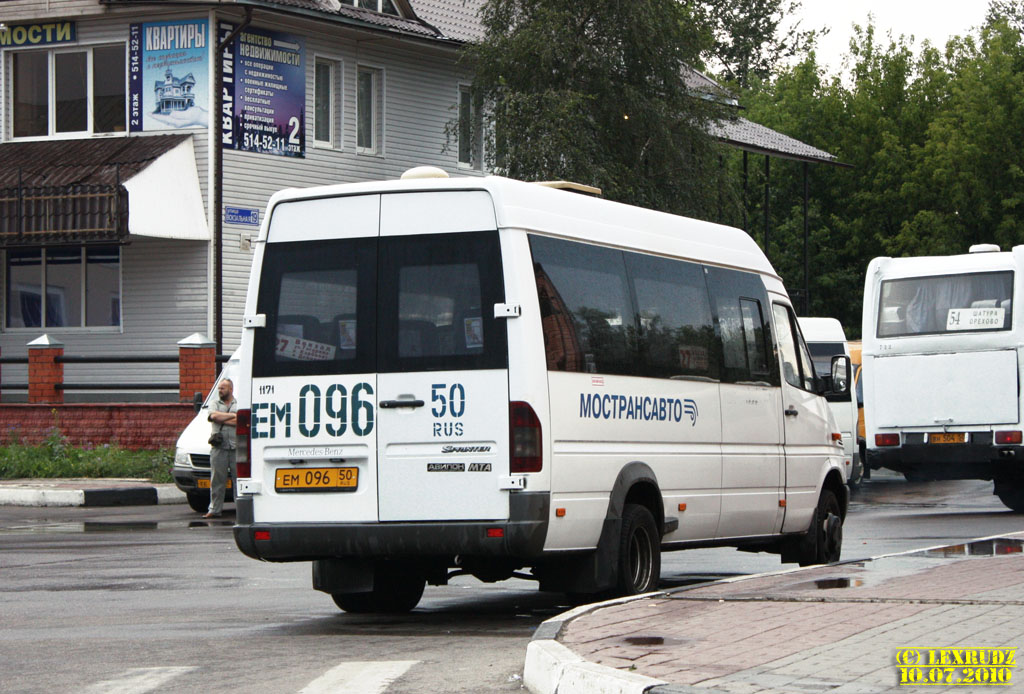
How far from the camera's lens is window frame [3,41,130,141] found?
31.2 m

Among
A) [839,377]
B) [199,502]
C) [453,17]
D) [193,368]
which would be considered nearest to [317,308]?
[839,377]

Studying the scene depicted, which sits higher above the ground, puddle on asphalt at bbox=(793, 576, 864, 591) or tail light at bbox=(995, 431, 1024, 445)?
tail light at bbox=(995, 431, 1024, 445)

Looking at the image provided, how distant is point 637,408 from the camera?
36.4ft

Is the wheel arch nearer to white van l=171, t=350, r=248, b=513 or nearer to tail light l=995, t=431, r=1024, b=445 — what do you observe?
tail light l=995, t=431, r=1024, b=445

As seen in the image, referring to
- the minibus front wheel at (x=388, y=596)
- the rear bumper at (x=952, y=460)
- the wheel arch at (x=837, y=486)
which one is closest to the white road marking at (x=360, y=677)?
the minibus front wheel at (x=388, y=596)

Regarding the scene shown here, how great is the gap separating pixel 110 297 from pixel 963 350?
1596 centimetres

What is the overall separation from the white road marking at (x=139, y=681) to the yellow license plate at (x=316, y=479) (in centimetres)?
211

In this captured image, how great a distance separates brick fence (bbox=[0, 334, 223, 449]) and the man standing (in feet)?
18.5

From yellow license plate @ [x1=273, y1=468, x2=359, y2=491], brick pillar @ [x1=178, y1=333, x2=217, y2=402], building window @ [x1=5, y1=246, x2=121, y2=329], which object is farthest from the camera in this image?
building window @ [x1=5, y1=246, x2=121, y2=329]

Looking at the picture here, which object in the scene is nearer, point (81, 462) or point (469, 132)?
point (81, 462)

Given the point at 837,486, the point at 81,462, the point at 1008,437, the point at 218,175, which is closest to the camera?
the point at 837,486

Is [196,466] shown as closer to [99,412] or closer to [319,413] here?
[99,412]

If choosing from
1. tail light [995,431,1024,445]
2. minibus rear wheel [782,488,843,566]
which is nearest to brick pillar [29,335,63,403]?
tail light [995,431,1024,445]

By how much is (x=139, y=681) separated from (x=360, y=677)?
1040 millimetres
